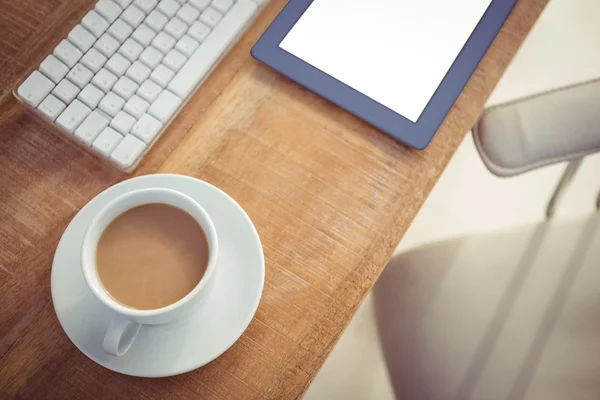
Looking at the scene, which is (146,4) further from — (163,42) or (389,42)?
(389,42)

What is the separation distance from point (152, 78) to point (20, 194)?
0.17 meters

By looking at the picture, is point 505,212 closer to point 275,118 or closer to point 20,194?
point 275,118

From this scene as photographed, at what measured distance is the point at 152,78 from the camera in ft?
1.77

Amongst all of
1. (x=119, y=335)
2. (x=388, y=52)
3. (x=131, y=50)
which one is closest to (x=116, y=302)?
(x=119, y=335)

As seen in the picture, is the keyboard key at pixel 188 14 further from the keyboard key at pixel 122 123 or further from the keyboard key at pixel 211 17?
the keyboard key at pixel 122 123

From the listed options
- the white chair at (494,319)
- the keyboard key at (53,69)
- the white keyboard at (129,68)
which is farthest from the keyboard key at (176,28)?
the white chair at (494,319)

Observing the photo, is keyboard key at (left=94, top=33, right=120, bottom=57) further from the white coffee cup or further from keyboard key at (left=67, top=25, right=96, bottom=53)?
the white coffee cup

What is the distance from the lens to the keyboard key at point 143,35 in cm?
55

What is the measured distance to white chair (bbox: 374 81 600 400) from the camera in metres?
0.69

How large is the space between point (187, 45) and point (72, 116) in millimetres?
129

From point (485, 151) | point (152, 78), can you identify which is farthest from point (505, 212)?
point (152, 78)

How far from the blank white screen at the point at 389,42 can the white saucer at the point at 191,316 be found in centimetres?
18

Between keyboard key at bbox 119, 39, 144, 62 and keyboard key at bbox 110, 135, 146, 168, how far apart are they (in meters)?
0.08

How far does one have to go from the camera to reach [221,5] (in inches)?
22.2
